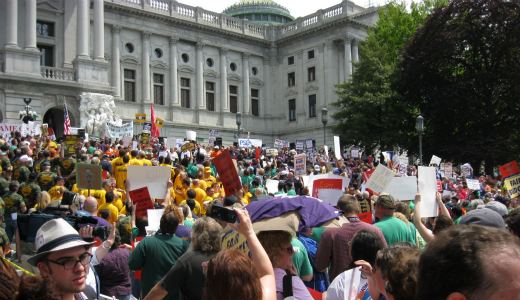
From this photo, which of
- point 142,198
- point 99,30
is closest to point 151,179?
point 142,198

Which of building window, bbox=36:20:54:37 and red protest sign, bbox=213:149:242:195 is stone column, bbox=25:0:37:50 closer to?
building window, bbox=36:20:54:37

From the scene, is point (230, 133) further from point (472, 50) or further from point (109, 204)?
point (109, 204)

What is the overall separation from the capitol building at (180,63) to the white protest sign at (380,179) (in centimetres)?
3094

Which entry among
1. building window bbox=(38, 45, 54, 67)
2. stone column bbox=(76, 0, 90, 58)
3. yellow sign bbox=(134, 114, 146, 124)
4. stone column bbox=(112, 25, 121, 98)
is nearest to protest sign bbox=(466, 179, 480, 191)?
yellow sign bbox=(134, 114, 146, 124)

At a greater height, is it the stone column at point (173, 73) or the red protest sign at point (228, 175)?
the stone column at point (173, 73)

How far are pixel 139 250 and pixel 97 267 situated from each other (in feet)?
2.38

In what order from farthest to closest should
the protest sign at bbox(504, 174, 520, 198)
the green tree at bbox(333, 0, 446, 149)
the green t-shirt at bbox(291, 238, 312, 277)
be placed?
1. the green tree at bbox(333, 0, 446, 149)
2. the protest sign at bbox(504, 174, 520, 198)
3. the green t-shirt at bbox(291, 238, 312, 277)

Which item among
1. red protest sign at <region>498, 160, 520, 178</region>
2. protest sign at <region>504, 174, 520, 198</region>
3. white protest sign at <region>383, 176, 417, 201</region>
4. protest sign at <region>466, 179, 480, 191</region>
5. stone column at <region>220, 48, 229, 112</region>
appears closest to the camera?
white protest sign at <region>383, 176, 417, 201</region>

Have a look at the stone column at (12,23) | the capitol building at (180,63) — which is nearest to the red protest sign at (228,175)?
the capitol building at (180,63)

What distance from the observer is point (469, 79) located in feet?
123

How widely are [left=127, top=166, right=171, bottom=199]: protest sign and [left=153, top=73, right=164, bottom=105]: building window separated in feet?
135

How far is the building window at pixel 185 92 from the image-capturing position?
52375 millimetres

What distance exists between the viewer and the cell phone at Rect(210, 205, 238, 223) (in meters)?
3.62

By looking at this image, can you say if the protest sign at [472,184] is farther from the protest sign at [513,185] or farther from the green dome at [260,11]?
the green dome at [260,11]
